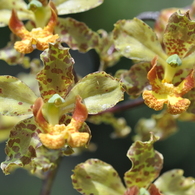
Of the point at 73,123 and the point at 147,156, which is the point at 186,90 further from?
the point at 73,123

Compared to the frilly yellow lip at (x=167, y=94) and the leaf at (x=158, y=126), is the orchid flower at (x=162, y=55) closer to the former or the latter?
the frilly yellow lip at (x=167, y=94)

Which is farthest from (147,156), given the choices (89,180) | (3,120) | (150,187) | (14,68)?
(14,68)

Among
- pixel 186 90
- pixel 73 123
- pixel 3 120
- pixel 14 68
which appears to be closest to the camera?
pixel 73 123

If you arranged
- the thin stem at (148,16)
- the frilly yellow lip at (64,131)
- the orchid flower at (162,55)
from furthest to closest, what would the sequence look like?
the thin stem at (148,16)
the orchid flower at (162,55)
the frilly yellow lip at (64,131)

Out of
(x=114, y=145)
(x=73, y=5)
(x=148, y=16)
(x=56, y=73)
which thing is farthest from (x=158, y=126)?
(x=114, y=145)

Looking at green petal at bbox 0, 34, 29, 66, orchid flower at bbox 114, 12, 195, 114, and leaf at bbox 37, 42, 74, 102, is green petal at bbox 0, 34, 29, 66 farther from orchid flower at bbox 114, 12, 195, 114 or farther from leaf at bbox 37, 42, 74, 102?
orchid flower at bbox 114, 12, 195, 114

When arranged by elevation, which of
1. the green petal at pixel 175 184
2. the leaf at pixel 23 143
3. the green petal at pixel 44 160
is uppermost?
the leaf at pixel 23 143

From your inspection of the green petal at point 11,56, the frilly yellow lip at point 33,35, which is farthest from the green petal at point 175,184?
the green petal at point 11,56
